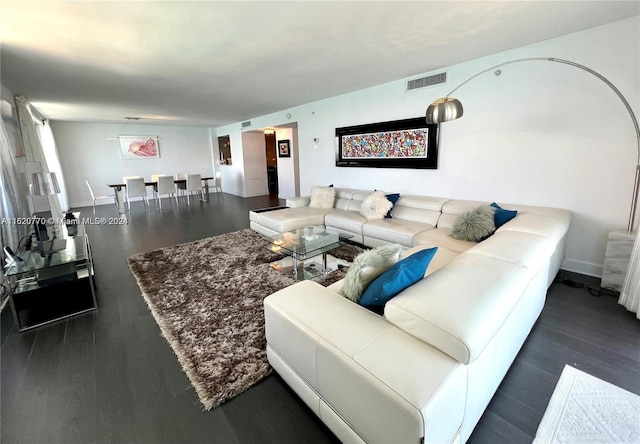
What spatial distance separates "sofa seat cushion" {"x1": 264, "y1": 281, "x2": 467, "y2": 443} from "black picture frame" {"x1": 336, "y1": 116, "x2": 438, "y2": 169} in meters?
3.16

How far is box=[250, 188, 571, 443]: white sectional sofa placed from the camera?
0.96 meters

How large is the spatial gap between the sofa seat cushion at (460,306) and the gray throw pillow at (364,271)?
0.72 ft

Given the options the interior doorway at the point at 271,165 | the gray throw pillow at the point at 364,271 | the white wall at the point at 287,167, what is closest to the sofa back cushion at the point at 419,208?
the gray throw pillow at the point at 364,271

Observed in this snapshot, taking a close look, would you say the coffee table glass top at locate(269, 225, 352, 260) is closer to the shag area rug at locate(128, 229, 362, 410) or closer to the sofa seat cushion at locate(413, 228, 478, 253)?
the shag area rug at locate(128, 229, 362, 410)

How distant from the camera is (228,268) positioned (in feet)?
10.6

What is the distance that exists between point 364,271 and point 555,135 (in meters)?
2.85

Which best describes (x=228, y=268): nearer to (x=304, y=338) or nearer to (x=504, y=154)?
(x=304, y=338)

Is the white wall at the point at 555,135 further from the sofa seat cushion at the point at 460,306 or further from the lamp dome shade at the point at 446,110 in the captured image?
the sofa seat cushion at the point at 460,306

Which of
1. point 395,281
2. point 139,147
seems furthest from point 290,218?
point 139,147

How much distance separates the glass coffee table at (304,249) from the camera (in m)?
2.87

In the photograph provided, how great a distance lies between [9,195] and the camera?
9.76 feet

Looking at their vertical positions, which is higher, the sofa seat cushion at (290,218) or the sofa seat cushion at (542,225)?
the sofa seat cushion at (542,225)

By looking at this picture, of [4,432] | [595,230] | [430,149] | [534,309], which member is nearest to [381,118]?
[430,149]

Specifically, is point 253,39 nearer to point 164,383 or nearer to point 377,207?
point 377,207
